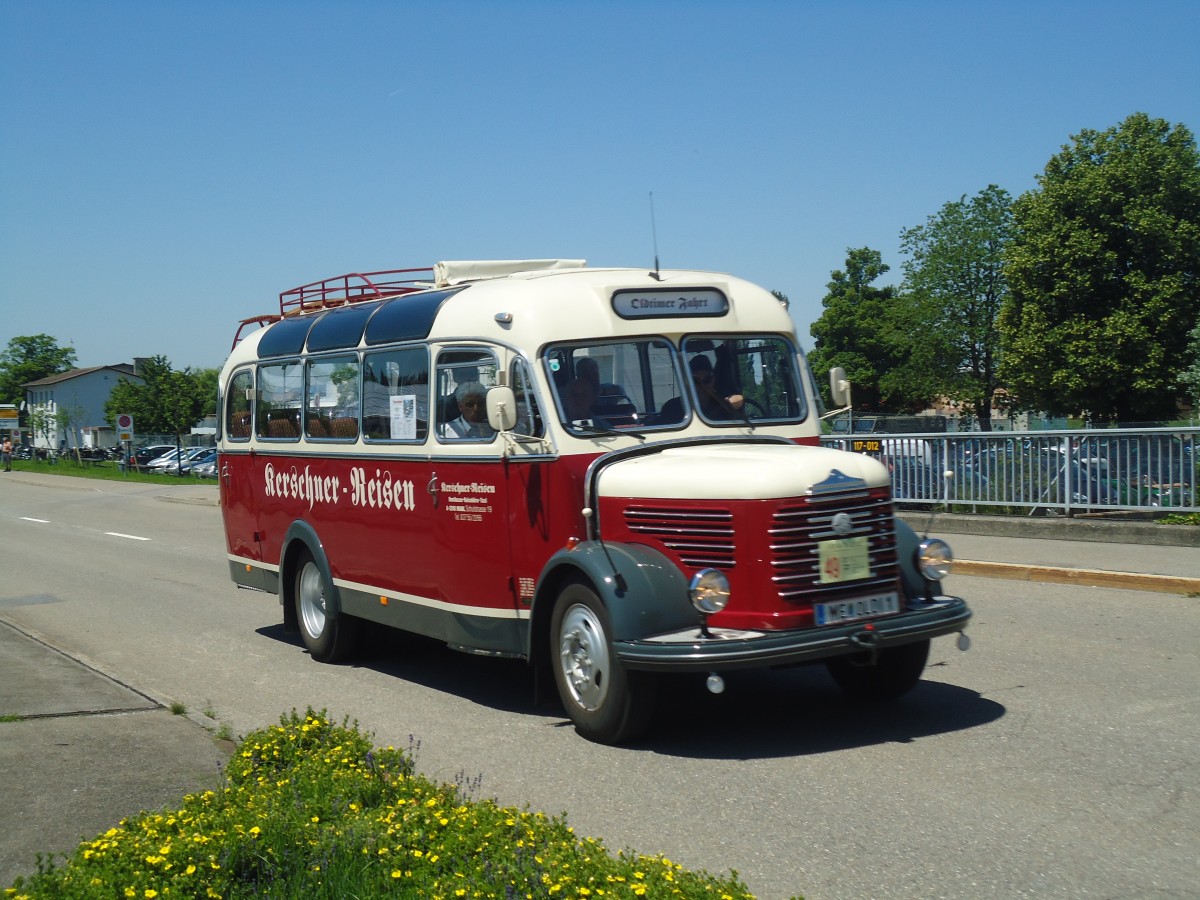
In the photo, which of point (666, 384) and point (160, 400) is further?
point (160, 400)

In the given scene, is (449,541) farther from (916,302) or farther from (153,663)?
(916,302)

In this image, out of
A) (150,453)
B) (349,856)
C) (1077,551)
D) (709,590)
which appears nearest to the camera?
(349,856)

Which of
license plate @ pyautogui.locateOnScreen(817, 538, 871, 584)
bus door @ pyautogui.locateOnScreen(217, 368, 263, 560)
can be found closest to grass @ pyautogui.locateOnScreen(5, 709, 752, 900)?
license plate @ pyautogui.locateOnScreen(817, 538, 871, 584)

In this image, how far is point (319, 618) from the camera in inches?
424

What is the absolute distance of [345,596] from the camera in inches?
402

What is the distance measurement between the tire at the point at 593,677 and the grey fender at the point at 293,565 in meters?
3.37

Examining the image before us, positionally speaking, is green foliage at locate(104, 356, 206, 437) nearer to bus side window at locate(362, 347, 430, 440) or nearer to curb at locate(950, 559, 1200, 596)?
curb at locate(950, 559, 1200, 596)

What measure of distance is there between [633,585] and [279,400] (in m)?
5.57

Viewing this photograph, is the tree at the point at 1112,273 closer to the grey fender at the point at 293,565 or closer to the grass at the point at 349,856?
the grey fender at the point at 293,565

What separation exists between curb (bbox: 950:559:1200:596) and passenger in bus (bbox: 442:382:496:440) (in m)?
7.67

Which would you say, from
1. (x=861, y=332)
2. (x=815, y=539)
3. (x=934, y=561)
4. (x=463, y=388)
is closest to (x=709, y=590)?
(x=815, y=539)

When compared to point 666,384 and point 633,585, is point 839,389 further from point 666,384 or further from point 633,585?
point 633,585

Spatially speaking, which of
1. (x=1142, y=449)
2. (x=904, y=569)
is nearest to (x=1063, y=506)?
(x=1142, y=449)

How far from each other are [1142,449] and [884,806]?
11872 mm
